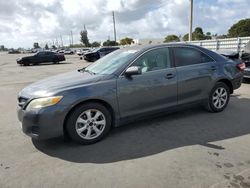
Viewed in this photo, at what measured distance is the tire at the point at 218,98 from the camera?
529 cm

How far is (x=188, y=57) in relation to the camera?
16.3ft

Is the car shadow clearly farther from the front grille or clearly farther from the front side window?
the front side window

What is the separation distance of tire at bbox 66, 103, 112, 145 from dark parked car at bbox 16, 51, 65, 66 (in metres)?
21.7

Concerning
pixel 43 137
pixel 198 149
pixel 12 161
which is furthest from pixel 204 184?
pixel 12 161

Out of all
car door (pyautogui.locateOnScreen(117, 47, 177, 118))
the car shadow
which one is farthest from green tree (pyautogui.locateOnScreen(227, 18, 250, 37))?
car door (pyautogui.locateOnScreen(117, 47, 177, 118))

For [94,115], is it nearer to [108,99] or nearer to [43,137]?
[108,99]

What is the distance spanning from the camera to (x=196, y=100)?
16.6ft

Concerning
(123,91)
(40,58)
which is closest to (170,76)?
(123,91)

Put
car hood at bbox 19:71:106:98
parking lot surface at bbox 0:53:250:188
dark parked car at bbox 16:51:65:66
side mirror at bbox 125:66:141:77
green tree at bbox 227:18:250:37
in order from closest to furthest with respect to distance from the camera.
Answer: parking lot surface at bbox 0:53:250:188 → car hood at bbox 19:71:106:98 → side mirror at bbox 125:66:141:77 → dark parked car at bbox 16:51:65:66 → green tree at bbox 227:18:250:37

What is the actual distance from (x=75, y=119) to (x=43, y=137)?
54 cm

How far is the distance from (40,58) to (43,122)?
73.9 feet

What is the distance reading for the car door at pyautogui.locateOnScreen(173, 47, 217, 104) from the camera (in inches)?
187

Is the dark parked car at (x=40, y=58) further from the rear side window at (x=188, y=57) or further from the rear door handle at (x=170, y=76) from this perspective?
the rear door handle at (x=170, y=76)

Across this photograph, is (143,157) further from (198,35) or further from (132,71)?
(198,35)
